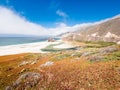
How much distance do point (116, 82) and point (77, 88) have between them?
4.28 m

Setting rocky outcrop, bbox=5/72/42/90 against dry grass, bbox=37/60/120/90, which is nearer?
dry grass, bbox=37/60/120/90

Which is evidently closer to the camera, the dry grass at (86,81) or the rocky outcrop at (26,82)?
the dry grass at (86,81)

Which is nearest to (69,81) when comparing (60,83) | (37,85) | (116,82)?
(60,83)

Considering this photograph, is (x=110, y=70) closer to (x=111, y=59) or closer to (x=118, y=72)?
(x=118, y=72)

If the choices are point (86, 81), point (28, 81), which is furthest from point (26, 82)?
point (86, 81)

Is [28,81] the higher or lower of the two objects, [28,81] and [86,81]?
the lower

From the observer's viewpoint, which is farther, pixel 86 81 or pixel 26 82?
pixel 26 82

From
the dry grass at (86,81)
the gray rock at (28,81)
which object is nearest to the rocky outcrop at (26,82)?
the gray rock at (28,81)

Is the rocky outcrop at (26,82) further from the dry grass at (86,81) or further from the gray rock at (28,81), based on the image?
the dry grass at (86,81)

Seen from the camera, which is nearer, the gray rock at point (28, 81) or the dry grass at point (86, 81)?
the dry grass at point (86, 81)

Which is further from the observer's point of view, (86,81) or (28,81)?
(28,81)

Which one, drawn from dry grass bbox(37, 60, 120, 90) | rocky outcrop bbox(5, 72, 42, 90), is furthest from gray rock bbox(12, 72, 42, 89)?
dry grass bbox(37, 60, 120, 90)

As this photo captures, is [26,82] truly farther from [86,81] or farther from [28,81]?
[86,81]

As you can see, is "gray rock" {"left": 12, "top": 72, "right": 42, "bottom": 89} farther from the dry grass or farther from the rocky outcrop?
the dry grass
